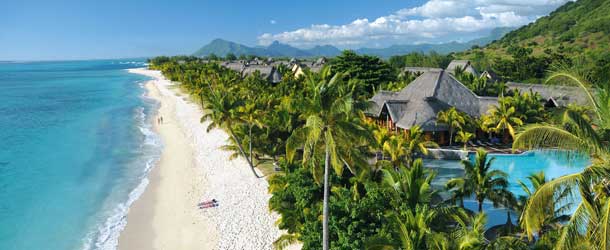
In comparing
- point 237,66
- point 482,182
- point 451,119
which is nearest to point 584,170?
point 482,182

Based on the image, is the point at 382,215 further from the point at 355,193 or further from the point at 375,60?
the point at 375,60

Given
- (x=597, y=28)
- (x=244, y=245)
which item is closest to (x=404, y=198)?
(x=244, y=245)

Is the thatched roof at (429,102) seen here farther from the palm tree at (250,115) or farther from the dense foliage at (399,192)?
the palm tree at (250,115)

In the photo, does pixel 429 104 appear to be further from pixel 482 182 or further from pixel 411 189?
pixel 411 189

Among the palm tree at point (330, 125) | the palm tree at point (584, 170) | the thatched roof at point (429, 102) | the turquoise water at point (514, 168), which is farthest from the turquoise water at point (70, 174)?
the thatched roof at point (429, 102)

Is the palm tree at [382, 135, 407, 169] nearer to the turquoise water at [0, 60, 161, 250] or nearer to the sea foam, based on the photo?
the sea foam

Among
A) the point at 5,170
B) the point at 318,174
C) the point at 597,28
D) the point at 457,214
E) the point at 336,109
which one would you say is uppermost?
the point at 597,28

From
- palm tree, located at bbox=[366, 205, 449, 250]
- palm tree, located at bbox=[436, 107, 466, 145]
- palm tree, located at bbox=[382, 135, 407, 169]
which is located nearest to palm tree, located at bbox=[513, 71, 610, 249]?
palm tree, located at bbox=[366, 205, 449, 250]
